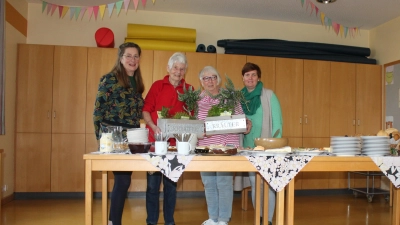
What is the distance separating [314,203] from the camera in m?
4.39

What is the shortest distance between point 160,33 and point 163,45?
0.17 m

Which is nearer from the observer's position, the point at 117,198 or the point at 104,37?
the point at 117,198

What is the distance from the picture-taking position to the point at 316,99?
198 inches

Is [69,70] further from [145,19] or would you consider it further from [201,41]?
[201,41]

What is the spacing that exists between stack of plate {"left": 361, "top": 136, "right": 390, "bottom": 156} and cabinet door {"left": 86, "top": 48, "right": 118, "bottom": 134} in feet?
11.0

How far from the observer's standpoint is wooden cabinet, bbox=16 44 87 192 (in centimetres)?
433

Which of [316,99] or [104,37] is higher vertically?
[104,37]

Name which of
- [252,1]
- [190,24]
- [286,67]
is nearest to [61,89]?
[190,24]

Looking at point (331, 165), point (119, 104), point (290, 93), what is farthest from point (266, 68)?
point (331, 165)

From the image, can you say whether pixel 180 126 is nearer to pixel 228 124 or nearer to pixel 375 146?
pixel 228 124

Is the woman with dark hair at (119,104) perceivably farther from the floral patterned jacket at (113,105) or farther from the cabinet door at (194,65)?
the cabinet door at (194,65)

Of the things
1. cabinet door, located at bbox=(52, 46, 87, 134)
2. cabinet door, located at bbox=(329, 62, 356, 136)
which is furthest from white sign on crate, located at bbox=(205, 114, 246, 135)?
cabinet door, located at bbox=(329, 62, 356, 136)

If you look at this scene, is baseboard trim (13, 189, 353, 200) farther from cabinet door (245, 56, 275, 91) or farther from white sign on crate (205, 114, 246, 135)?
white sign on crate (205, 114, 246, 135)

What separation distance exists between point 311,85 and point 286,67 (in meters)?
0.45
